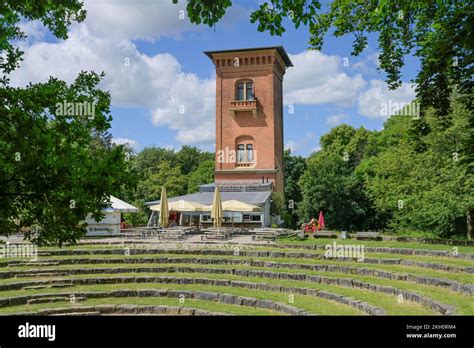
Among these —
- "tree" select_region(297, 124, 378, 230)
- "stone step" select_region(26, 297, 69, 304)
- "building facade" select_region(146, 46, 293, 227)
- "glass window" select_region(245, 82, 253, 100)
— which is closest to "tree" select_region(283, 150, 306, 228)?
"tree" select_region(297, 124, 378, 230)

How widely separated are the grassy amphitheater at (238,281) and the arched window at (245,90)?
22529 mm

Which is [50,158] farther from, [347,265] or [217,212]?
[217,212]

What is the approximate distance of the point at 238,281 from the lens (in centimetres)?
1353

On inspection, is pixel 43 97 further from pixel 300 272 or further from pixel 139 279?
pixel 300 272

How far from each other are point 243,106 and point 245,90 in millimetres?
1667

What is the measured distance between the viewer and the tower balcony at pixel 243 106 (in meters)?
38.5

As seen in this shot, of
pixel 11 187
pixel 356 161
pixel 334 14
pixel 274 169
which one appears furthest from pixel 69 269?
pixel 356 161

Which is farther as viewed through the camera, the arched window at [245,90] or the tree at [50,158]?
the arched window at [245,90]

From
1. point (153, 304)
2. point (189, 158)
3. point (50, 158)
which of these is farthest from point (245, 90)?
point (189, 158)

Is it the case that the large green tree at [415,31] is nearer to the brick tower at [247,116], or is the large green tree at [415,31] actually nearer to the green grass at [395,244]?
the green grass at [395,244]

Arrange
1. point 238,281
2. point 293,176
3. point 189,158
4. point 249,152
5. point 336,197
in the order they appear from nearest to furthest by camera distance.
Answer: point 238,281 < point 249,152 < point 336,197 < point 293,176 < point 189,158

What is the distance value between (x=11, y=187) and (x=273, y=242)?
16.2m

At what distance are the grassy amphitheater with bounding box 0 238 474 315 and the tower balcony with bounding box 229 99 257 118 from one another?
21.3 metres

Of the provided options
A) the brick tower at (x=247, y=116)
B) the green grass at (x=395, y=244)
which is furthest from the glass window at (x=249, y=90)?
the green grass at (x=395, y=244)
